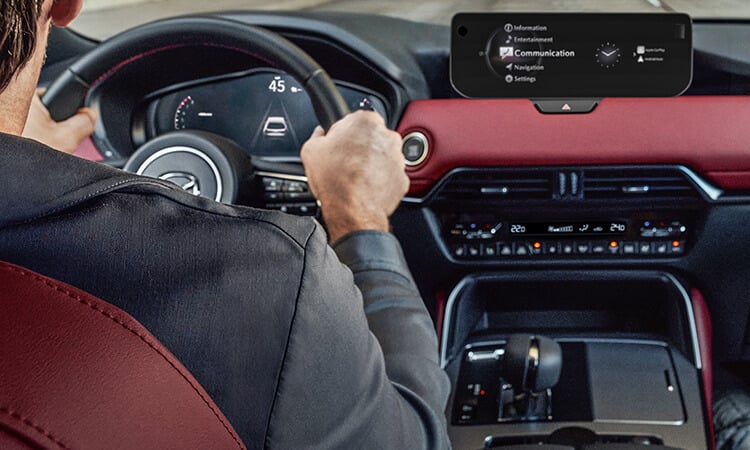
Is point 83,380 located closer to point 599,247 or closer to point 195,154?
point 195,154

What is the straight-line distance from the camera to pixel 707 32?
1607mm

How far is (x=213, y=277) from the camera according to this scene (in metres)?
0.62

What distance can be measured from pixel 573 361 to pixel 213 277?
1224 mm

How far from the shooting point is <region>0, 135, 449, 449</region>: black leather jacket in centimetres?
58

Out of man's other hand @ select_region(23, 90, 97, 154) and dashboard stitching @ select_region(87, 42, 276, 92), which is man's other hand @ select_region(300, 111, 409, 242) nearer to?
dashboard stitching @ select_region(87, 42, 276, 92)

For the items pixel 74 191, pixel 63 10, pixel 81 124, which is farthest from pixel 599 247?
pixel 74 191

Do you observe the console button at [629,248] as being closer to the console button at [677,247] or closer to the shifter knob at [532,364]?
the console button at [677,247]

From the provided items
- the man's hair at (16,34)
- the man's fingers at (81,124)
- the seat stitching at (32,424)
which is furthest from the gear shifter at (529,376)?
the seat stitching at (32,424)

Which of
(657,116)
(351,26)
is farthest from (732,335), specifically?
(351,26)

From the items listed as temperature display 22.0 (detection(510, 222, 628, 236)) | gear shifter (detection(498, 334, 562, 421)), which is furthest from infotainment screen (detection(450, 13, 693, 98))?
gear shifter (detection(498, 334, 562, 421))

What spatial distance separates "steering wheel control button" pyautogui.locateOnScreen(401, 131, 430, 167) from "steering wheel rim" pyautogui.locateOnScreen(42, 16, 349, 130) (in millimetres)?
171

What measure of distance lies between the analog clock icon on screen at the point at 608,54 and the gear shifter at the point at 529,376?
0.50 m

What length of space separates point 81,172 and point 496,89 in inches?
43.2

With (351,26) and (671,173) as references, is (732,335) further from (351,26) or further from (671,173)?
(351,26)
